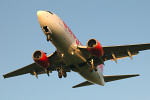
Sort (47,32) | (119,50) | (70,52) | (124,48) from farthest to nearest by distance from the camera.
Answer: (119,50) → (124,48) → (70,52) → (47,32)

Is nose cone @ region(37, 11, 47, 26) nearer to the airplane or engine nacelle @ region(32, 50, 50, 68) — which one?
the airplane

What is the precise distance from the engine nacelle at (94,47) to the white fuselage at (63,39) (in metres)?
1.72

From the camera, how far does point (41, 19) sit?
24.0 metres

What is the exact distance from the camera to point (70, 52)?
25953 millimetres


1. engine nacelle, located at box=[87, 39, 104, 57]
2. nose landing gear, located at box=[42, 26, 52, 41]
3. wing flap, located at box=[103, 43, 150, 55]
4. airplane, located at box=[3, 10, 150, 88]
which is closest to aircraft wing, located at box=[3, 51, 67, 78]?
airplane, located at box=[3, 10, 150, 88]

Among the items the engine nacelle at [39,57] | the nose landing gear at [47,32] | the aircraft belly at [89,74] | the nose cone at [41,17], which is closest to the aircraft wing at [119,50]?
the aircraft belly at [89,74]

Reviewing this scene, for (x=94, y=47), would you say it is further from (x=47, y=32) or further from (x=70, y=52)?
(x=47, y=32)

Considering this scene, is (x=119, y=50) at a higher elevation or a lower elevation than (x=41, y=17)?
lower

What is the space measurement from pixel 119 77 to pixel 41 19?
54.4 feet

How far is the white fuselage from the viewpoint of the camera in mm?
24156

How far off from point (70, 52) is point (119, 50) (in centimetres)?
614

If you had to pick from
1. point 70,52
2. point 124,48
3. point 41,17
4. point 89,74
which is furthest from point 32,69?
point 124,48

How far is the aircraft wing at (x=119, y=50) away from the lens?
88.0ft

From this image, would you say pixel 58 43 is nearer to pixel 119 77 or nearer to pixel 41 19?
pixel 41 19
